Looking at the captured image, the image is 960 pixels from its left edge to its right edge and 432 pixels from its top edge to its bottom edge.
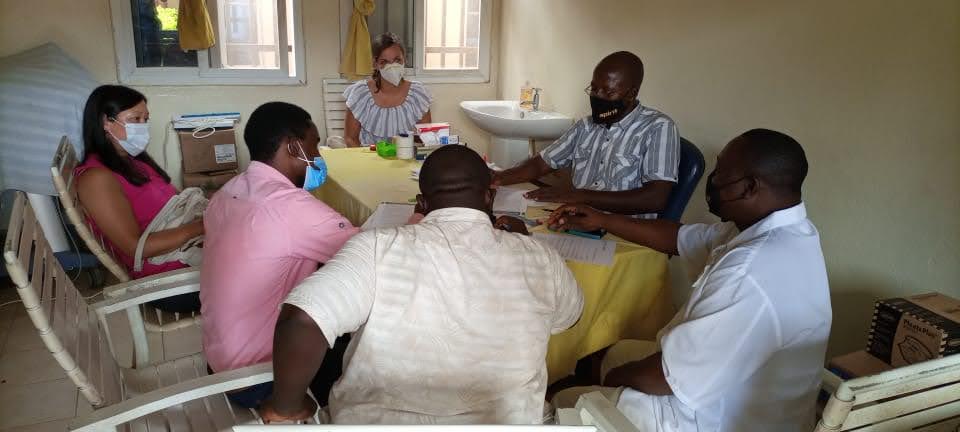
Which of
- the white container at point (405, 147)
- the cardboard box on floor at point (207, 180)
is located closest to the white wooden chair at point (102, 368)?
the white container at point (405, 147)

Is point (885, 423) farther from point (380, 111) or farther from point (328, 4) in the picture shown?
point (328, 4)

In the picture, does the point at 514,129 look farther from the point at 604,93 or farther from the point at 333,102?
the point at 333,102

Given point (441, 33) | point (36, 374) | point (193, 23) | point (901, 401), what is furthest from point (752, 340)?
point (441, 33)

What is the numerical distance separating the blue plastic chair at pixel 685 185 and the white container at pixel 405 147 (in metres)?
1.27

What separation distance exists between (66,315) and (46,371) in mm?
1505

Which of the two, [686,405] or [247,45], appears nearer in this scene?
[686,405]

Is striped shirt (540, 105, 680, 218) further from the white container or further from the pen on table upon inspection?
the white container

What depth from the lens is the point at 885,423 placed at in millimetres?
952

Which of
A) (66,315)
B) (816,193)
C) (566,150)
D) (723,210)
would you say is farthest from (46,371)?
(816,193)

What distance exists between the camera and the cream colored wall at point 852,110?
1.83 meters

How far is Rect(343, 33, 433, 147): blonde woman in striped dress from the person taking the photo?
3615 mm

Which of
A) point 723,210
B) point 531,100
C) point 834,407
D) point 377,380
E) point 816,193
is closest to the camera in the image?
point 834,407

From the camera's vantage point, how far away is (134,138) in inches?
82.0

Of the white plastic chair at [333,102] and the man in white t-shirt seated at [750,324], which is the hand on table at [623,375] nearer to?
the man in white t-shirt seated at [750,324]
